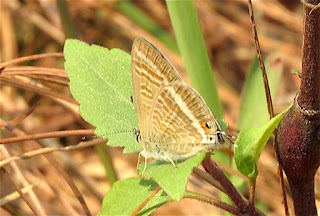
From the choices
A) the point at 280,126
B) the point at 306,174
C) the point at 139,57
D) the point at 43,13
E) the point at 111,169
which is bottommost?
the point at 111,169

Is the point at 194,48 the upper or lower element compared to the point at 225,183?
upper

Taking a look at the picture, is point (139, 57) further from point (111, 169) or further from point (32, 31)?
point (32, 31)

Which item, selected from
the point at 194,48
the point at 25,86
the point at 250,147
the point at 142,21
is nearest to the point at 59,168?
the point at 25,86

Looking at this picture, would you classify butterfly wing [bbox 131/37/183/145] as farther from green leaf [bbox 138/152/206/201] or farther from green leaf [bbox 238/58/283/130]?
green leaf [bbox 238/58/283/130]

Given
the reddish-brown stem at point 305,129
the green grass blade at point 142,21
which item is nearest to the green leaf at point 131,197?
the reddish-brown stem at point 305,129

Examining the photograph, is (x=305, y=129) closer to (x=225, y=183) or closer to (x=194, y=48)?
(x=225, y=183)

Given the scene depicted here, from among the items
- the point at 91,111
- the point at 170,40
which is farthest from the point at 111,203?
the point at 170,40
